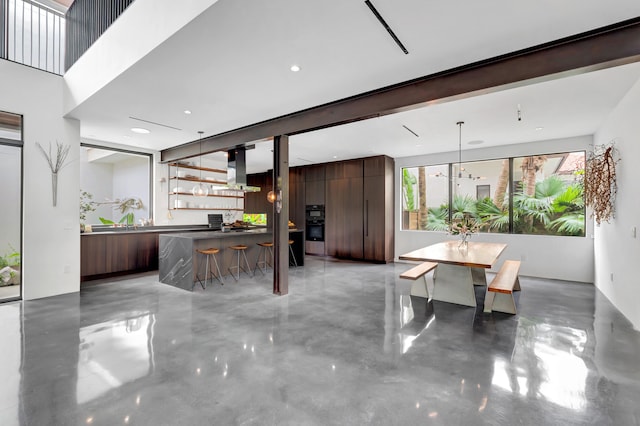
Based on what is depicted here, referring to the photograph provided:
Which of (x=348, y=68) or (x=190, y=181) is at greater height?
(x=348, y=68)

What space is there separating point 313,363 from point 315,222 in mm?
6451

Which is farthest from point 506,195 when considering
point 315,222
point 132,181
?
point 132,181

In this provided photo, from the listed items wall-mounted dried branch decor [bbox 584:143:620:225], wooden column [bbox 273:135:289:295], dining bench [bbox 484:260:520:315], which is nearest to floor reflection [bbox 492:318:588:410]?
dining bench [bbox 484:260:520:315]

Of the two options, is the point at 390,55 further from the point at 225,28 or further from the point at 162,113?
the point at 162,113

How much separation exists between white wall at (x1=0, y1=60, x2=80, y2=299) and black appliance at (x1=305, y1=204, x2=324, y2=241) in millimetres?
5527

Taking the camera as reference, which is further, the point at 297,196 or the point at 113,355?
the point at 297,196

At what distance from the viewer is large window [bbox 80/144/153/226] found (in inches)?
278

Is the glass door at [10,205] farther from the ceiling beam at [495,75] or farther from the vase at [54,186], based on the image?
the ceiling beam at [495,75]

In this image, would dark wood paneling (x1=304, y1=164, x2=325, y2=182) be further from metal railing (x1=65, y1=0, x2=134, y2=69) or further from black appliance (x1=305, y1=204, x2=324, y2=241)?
metal railing (x1=65, y1=0, x2=134, y2=69)

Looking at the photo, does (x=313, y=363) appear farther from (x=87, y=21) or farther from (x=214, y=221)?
(x=87, y=21)

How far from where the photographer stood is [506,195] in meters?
6.55

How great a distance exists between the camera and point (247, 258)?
6430 millimetres

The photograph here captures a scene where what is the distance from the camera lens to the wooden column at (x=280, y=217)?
15.3ft

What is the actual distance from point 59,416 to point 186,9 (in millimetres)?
2985
